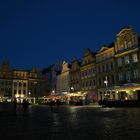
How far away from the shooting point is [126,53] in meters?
53.4

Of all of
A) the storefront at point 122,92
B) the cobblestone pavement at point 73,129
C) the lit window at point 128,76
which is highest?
the lit window at point 128,76

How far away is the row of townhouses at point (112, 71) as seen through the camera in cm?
5012

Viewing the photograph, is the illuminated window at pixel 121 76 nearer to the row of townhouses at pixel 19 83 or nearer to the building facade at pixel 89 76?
the building facade at pixel 89 76

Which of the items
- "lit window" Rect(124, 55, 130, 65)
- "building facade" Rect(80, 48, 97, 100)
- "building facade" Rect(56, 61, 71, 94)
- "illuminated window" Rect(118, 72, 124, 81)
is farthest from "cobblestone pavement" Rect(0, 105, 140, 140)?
"building facade" Rect(56, 61, 71, 94)

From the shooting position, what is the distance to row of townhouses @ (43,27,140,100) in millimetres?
50125

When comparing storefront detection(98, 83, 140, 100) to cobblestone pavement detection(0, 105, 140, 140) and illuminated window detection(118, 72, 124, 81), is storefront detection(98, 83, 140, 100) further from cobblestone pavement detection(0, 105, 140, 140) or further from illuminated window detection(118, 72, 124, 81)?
cobblestone pavement detection(0, 105, 140, 140)

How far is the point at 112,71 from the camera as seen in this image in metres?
58.4

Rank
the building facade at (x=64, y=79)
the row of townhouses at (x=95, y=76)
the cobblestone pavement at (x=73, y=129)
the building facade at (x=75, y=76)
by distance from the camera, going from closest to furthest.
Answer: the cobblestone pavement at (x=73, y=129) → the row of townhouses at (x=95, y=76) → the building facade at (x=75, y=76) → the building facade at (x=64, y=79)

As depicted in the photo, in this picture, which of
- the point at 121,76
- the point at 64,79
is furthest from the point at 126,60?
the point at 64,79

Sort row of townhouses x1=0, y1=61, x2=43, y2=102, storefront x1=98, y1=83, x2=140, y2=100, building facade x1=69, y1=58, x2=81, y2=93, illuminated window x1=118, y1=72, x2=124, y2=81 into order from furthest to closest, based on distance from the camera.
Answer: row of townhouses x1=0, y1=61, x2=43, y2=102 < building facade x1=69, y1=58, x2=81, y2=93 < illuminated window x1=118, y1=72, x2=124, y2=81 < storefront x1=98, y1=83, x2=140, y2=100

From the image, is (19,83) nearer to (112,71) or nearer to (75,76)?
(75,76)

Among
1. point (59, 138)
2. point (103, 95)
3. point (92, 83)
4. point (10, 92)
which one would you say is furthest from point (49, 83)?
point (59, 138)

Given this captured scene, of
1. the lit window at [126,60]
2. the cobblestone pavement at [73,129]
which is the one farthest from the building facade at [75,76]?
the cobblestone pavement at [73,129]

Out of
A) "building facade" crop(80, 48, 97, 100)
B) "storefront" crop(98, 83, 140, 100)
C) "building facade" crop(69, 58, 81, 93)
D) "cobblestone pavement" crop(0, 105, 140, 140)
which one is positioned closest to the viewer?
"cobblestone pavement" crop(0, 105, 140, 140)
